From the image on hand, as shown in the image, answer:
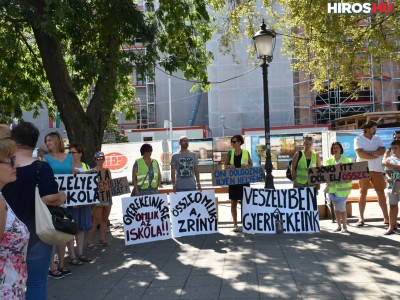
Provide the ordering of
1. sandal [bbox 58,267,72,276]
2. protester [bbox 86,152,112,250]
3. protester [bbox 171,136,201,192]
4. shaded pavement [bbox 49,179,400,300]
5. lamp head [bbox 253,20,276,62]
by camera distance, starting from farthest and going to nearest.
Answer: lamp head [bbox 253,20,276,62], protester [bbox 171,136,201,192], protester [bbox 86,152,112,250], sandal [bbox 58,267,72,276], shaded pavement [bbox 49,179,400,300]

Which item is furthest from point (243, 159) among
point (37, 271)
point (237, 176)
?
point (37, 271)

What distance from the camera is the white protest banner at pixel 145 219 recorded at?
7.74m

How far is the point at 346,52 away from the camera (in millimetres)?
13898

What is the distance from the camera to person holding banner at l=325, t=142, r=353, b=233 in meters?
8.21

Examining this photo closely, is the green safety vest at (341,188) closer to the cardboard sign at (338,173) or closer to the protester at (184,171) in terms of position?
the cardboard sign at (338,173)

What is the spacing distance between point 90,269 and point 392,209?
507 cm

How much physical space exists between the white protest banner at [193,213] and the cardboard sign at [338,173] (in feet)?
6.24

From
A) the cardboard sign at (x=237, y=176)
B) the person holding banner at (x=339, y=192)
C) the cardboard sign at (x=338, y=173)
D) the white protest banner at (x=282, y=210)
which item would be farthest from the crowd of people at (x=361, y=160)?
the cardboard sign at (x=237, y=176)

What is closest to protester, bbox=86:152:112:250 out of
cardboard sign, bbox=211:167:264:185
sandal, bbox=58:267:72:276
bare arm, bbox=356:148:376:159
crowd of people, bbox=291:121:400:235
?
sandal, bbox=58:267:72:276

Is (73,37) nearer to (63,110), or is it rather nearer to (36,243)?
(63,110)

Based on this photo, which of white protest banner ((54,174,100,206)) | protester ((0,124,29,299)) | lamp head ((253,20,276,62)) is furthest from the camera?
lamp head ((253,20,276,62))

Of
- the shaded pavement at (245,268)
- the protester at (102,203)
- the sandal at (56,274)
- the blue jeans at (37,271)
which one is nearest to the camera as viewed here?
the blue jeans at (37,271)

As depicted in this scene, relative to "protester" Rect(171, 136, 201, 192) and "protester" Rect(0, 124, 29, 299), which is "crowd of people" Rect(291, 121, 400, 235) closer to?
"protester" Rect(171, 136, 201, 192)

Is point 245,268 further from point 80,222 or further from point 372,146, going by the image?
point 372,146
